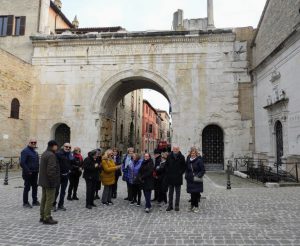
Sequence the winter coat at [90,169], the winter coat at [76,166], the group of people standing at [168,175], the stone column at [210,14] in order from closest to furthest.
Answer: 1. the group of people standing at [168,175]
2. the winter coat at [90,169]
3. the winter coat at [76,166]
4. the stone column at [210,14]

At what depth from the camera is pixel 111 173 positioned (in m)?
8.01

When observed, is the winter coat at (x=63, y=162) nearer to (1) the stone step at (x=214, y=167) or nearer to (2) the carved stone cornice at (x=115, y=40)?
(1) the stone step at (x=214, y=167)

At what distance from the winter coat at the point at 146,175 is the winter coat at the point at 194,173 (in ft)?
2.94

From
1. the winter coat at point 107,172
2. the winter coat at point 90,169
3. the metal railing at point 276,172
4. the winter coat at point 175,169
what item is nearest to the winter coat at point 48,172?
the winter coat at point 90,169

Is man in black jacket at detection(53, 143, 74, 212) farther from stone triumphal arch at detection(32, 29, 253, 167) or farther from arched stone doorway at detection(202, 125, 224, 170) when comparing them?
arched stone doorway at detection(202, 125, 224, 170)

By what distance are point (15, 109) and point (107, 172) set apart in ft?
38.1

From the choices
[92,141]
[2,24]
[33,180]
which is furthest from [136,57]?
[33,180]

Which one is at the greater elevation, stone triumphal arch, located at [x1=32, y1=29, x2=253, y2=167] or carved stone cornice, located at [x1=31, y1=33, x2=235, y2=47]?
carved stone cornice, located at [x1=31, y1=33, x2=235, y2=47]

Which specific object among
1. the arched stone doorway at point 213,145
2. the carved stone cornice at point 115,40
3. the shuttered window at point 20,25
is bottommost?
the arched stone doorway at point 213,145

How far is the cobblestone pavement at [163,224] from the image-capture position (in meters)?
4.82

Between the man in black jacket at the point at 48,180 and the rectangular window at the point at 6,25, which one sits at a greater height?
the rectangular window at the point at 6,25

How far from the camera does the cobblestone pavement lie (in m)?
4.82

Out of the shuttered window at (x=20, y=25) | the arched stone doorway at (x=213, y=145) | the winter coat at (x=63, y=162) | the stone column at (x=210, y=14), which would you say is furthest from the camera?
the shuttered window at (x=20, y=25)

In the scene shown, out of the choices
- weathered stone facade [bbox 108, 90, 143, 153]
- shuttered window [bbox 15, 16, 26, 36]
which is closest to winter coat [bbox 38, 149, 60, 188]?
shuttered window [bbox 15, 16, 26, 36]
